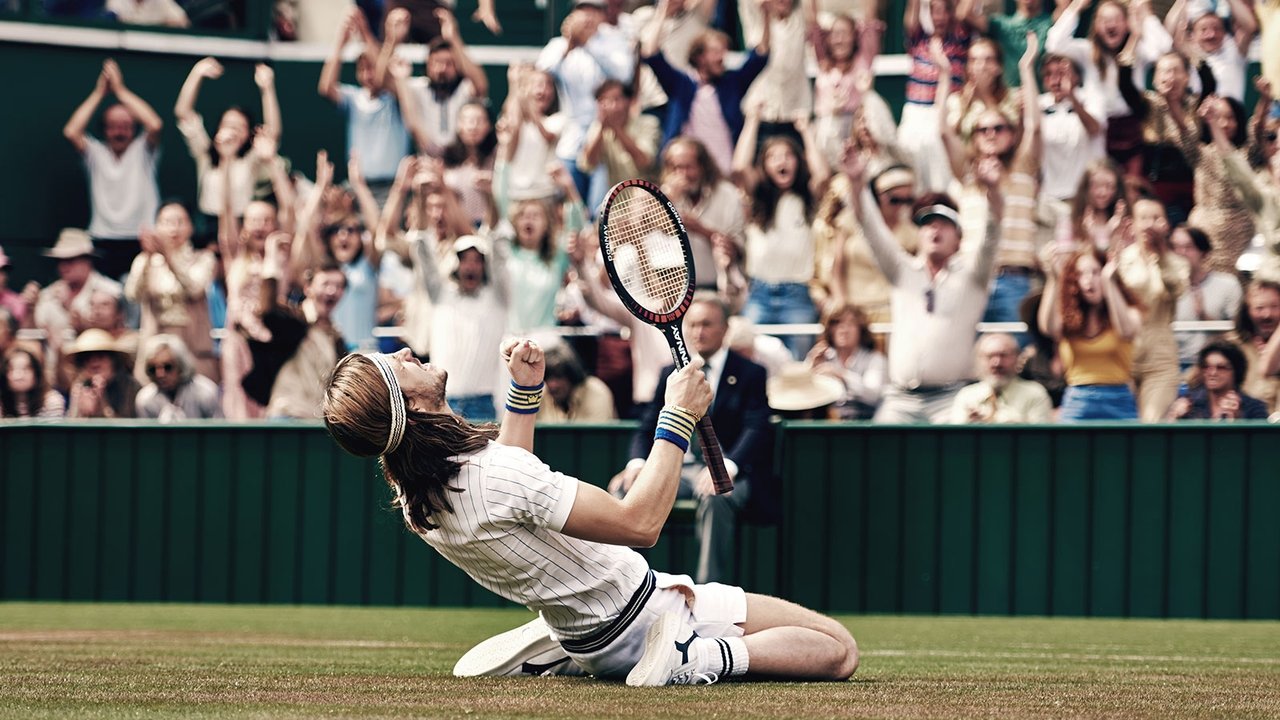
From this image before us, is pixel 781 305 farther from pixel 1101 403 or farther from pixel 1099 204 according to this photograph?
pixel 1101 403

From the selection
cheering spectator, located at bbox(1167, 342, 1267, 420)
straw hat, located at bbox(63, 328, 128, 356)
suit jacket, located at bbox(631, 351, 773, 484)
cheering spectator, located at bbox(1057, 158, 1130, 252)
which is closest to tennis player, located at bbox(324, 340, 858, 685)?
suit jacket, located at bbox(631, 351, 773, 484)

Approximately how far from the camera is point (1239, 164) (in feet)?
34.5

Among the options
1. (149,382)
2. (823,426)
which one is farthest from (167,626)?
(823,426)

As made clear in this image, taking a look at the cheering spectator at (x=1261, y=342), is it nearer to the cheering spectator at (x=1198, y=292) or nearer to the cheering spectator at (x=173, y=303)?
the cheering spectator at (x=1198, y=292)

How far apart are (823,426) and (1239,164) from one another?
9.73 ft

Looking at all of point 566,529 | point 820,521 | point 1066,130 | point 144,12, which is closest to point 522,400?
point 566,529

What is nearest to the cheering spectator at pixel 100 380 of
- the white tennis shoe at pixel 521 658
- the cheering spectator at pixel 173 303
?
the cheering spectator at pixel 173 303

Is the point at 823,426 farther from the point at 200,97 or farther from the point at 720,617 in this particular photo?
the point at 200,97

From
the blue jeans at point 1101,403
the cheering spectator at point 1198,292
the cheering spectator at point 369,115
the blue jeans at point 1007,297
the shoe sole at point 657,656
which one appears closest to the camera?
the shoe sole at point 657,656

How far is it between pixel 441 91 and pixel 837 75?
119 inches

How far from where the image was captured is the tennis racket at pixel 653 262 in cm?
540

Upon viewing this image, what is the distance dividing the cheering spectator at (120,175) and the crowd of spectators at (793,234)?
34.6 inches

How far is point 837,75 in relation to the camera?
11.9 meters

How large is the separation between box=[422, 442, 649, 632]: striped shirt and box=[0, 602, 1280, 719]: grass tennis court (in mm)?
255
